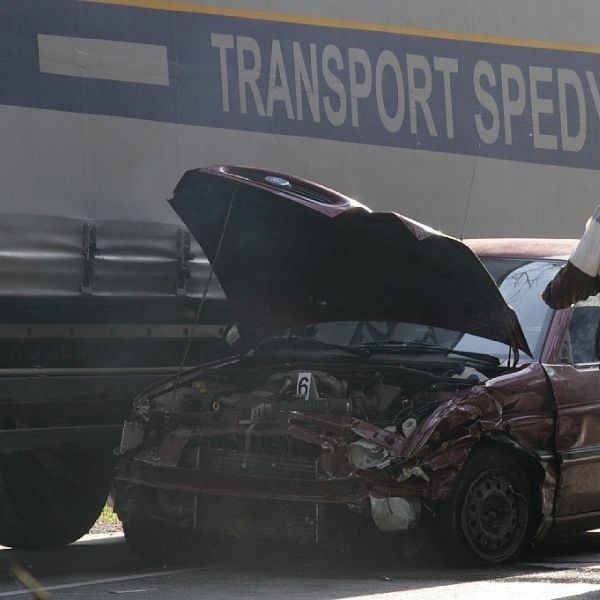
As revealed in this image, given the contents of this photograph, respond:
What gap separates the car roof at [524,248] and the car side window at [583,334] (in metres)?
0.38

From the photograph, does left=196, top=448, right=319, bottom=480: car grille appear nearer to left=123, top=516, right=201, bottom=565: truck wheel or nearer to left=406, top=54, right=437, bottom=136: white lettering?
left=123, top=516, right=201, bottom=565: truck wheel

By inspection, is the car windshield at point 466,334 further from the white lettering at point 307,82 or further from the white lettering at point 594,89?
the white lettering at point 594,89

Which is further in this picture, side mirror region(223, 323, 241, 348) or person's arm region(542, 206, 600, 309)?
side mirror region(223, 323, 241, 348)

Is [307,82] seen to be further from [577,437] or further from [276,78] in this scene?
[577,437]

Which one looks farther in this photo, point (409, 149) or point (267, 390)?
point (409, 149)

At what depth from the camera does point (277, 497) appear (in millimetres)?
8125

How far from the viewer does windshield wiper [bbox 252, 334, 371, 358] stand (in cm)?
914

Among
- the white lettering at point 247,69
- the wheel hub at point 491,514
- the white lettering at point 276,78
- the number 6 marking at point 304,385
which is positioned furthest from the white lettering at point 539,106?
the wheel hub at point 491,514

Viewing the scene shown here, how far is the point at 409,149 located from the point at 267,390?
2.39 metres

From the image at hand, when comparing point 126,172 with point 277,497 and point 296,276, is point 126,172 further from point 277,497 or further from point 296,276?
point 277,497

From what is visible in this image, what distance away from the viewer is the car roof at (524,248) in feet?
31.7

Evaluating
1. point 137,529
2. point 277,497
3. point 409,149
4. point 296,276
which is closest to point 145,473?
point 137,529

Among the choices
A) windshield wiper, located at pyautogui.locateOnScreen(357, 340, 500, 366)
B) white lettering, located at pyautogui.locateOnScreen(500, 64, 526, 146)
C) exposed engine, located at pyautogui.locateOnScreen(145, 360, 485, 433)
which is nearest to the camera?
exposed engine, located at pyautogui.locateOnScreen(145, 360, 485, 433)

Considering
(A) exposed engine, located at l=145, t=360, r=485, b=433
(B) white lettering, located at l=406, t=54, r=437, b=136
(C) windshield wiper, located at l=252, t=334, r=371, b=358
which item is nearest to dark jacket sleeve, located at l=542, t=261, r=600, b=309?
(A) exposed engine, located at l=145, t=360, r=485, b=433
